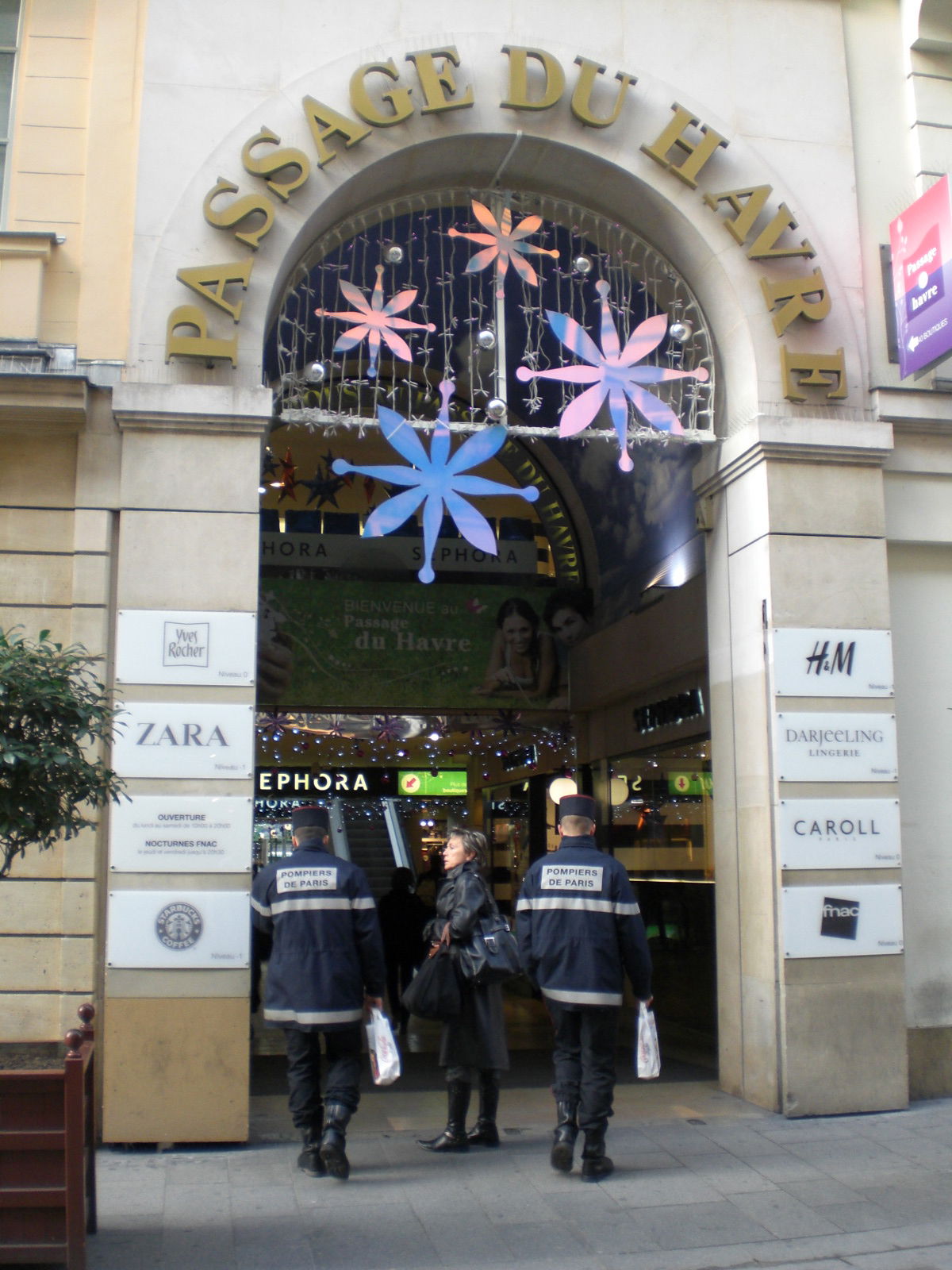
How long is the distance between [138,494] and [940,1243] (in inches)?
229

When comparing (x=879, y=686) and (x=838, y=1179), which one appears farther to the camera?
(x=879, y=686)

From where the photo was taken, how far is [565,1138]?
6.21 m

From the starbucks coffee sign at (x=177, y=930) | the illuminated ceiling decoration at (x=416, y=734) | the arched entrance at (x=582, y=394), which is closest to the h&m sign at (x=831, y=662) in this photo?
the arched entrance at (x=582, y=394)

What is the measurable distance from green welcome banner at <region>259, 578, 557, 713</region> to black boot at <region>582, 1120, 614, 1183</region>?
7699mm

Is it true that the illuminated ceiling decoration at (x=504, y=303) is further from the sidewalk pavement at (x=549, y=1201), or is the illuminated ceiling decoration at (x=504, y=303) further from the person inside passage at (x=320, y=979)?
the sidewalk pavement at (x=549, y=1201)

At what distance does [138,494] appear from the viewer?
739 centimetres

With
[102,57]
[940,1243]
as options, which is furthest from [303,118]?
[940,1243]

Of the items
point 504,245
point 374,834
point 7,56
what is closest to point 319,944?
point 504,245

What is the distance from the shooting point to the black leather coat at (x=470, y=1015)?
21.3 ft

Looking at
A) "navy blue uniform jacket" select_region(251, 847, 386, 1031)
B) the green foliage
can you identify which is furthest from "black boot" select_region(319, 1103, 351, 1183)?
the green foliage

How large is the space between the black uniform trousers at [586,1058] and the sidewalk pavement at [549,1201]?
15.5 inches

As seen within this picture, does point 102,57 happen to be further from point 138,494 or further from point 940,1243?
point 940,1243

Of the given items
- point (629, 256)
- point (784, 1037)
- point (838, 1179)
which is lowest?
point (838, 1179)

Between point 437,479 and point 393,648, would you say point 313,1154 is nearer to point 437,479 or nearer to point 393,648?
point 437,479
